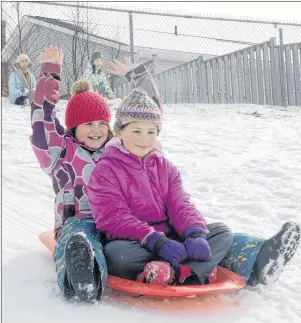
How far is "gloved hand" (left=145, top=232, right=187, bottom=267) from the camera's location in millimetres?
1907

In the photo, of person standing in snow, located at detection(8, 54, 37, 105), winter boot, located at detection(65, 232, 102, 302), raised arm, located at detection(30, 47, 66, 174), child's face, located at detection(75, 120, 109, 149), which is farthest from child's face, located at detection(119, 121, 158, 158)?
person standing in snow, located at detection(8, 54, 37, 105)

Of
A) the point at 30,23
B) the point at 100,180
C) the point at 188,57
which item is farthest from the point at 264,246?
the point at 188,57

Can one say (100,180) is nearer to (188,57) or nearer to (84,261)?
(84,261)

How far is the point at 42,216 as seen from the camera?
9.85 feet

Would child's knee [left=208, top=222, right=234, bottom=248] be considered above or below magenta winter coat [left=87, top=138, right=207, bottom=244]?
below

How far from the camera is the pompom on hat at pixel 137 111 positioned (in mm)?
2227

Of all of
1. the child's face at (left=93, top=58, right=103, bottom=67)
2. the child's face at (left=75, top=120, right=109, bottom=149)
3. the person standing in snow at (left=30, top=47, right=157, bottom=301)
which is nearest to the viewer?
the person standing in snow at (left=30, top=47, right=157, bottom=301)

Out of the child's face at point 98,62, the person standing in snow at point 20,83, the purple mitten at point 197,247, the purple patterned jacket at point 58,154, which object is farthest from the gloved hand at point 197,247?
the child's face at point 98,62

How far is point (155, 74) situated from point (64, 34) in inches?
115

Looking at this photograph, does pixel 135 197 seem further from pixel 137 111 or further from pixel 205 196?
pixel 205 196

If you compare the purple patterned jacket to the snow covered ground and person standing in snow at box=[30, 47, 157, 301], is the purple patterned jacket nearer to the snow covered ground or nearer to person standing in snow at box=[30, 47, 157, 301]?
person standing in snow at box=[30, 47, 157, 301]

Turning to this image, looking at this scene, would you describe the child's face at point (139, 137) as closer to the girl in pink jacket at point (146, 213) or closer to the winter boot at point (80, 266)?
the girl in pink jacket at point (146, 213)

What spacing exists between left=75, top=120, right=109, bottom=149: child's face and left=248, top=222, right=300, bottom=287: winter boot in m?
0.91

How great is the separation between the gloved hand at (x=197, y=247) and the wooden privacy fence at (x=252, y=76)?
24.8 feet
